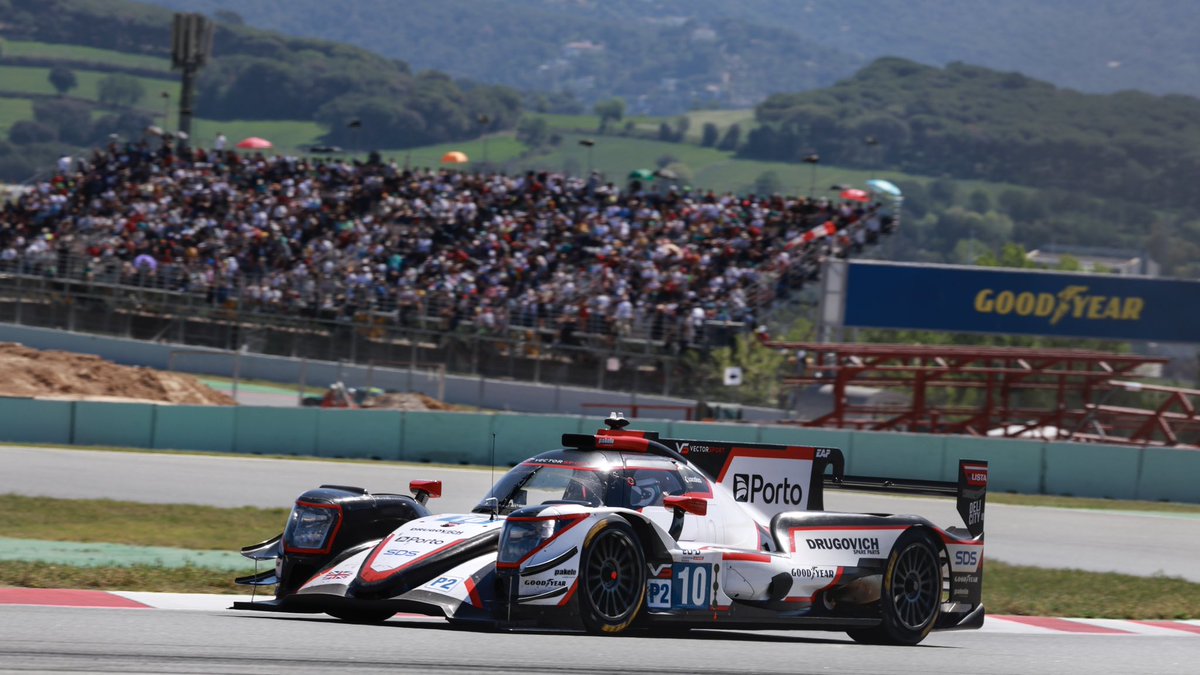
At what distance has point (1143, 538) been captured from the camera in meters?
19.8

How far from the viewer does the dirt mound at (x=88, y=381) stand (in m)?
29.7

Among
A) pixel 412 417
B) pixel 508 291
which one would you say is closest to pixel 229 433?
pixel 412 417

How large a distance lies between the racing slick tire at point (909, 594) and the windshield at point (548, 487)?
6.49ft

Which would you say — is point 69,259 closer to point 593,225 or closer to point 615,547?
point 593,225

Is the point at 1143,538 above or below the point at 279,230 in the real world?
below

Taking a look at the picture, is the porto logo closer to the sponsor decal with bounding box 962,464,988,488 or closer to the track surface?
the sponsor decal with bounding box 962,464,988,488

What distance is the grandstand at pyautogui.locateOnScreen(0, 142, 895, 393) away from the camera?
3669 cm

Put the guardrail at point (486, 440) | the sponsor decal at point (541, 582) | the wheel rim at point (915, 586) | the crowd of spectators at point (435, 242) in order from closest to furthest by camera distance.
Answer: the sponsor decal at point (541, 582) < the wheel rim at point (915, 586) < the guardrail at point (486, 440) < the crowd of spectators at point (435, 242)

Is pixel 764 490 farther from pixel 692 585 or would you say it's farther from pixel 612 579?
pixel 612 579

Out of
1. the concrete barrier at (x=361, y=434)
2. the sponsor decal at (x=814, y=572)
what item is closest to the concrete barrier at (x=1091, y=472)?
the concrete barrier at (x=361, y=434)

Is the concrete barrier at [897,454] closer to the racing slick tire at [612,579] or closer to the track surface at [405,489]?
the track surface at [405,489]

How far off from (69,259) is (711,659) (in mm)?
37155

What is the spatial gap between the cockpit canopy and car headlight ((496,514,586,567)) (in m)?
0.57

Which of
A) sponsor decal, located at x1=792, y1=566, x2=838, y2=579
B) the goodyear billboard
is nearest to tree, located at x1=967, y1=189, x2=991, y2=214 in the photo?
the goodyear billboard
